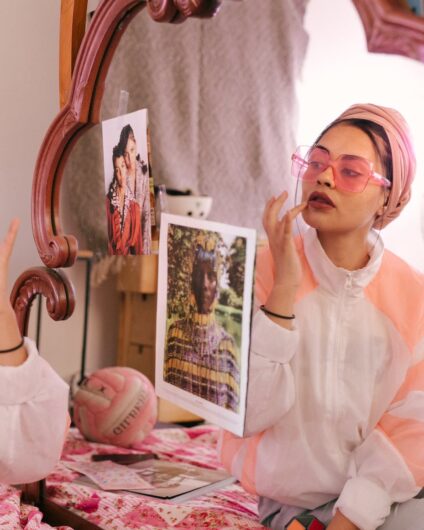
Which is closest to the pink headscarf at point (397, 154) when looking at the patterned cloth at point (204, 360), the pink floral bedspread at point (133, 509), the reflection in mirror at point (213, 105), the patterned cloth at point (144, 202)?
the reflection in mirror at point (213, 105)

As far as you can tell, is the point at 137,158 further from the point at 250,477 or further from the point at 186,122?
the point at 250,477

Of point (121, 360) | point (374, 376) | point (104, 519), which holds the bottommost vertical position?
point (104, 519)

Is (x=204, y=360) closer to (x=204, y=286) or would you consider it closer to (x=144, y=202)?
(x=204, y=286)

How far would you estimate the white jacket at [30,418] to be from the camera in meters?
0.91

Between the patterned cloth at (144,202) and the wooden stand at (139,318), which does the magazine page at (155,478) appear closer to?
the wooden stand at (139,318)

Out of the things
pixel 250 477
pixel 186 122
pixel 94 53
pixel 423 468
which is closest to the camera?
pixel 423 468

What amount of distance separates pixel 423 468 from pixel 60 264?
22.1 inches

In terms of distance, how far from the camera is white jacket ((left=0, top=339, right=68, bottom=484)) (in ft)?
2.99

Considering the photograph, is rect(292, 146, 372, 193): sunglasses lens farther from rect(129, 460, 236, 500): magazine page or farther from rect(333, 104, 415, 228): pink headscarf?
rect(129, 460, 236, 500): magazine page

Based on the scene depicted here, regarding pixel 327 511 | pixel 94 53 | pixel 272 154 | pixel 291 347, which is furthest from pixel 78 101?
pixel 327 511

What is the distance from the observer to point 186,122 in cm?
108

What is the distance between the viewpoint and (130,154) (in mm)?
939

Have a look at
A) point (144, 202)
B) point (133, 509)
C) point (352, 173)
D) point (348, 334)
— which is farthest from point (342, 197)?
point (133, 509)

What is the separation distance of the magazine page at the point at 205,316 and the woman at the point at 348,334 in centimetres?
2
